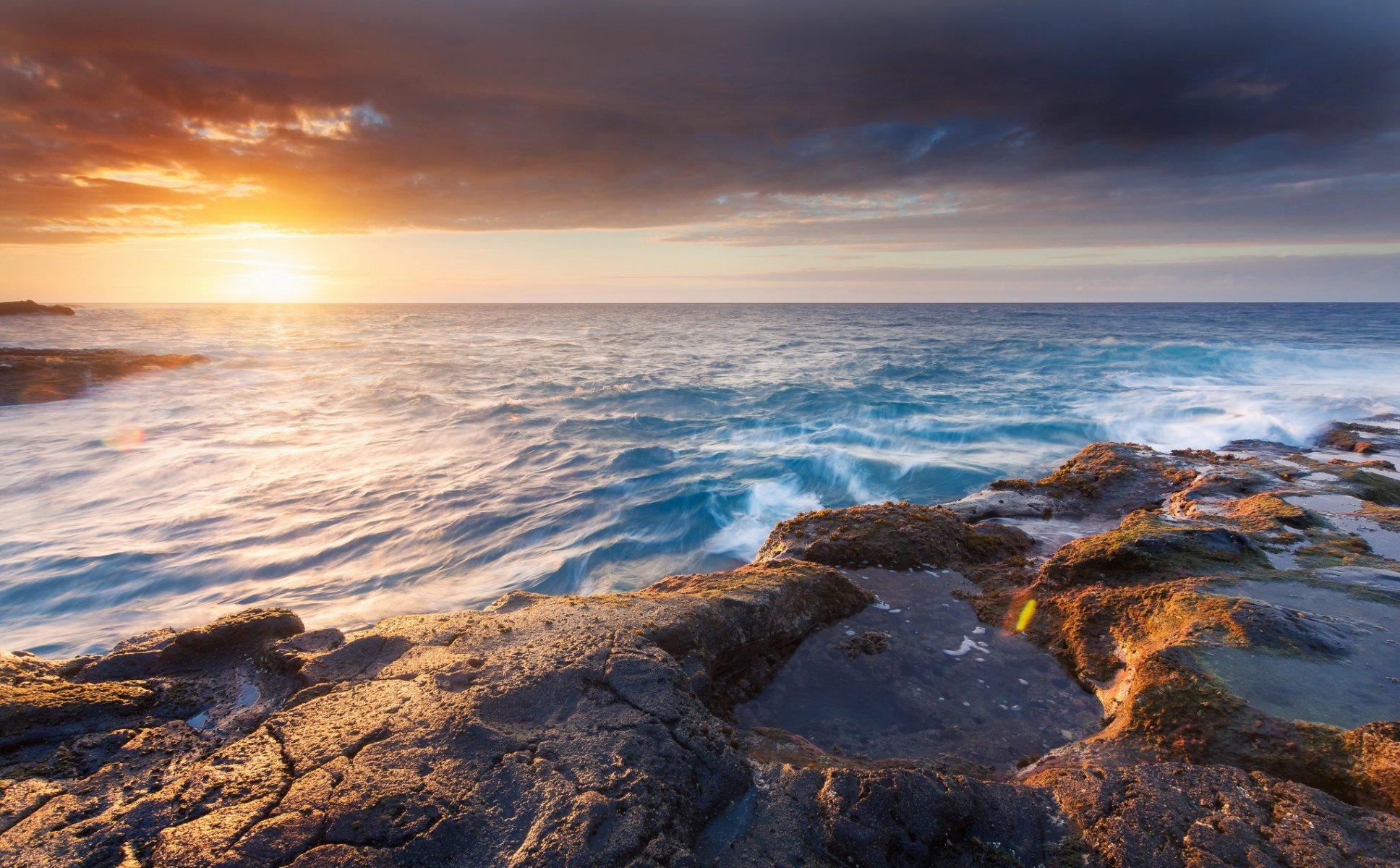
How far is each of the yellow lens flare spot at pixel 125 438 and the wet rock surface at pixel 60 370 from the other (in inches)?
272

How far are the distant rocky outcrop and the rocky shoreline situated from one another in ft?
353

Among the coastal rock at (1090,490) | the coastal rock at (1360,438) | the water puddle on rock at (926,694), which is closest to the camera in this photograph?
the water puddle on rock at (926,694)

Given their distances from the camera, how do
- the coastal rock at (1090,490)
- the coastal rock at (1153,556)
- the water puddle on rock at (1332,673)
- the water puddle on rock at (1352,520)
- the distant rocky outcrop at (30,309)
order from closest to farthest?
the water puddle on rock at (1332,673)
the coastal rock at (1153,556)
the water puddle on rock at (1352,520)
the coastal rock at (1090,490)
the distant rocky outcrop at (30,309)

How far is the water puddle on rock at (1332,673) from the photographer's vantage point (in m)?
3.70

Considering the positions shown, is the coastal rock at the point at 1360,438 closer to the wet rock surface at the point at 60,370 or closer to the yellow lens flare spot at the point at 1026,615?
the yellow lens flare spot at the point at 1026,615

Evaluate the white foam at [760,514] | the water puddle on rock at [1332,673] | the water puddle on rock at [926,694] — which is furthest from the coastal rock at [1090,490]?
the water puddle on rock at [1332,673]

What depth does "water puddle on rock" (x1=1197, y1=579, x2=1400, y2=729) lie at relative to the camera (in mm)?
3697

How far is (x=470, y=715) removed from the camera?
11.0ft

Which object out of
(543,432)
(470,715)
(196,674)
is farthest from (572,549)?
(543,432)

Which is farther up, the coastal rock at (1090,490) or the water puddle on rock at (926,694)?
the coastal rock at (1090,490)

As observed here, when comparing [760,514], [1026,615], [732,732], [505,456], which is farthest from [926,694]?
[505,456]

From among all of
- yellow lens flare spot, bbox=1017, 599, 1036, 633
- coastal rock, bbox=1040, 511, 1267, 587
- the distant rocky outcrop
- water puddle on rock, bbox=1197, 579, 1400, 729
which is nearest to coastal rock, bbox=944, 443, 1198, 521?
coastal rock, bbox=1040, 511, 1267, 587

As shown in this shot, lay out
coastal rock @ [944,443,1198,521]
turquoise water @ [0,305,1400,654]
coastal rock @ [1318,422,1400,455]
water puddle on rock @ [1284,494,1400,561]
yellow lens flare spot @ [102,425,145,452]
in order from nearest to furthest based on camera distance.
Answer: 1. water puddle on rock @ [1284,494,1400,561]
2. coastal rock @ [944,443,1198,521]
3. turquoise water @ [0,305,1400,654]
4. coastal rock @ [1318,422,1400,455]
5. yellow lens flare spot @ [102,425,145,452]

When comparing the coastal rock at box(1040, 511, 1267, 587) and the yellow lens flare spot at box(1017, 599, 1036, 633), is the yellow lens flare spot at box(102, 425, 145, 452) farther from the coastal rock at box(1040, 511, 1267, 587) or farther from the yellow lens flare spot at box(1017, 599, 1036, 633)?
the coastal rock at box(1040, 511, 1267, 587)
